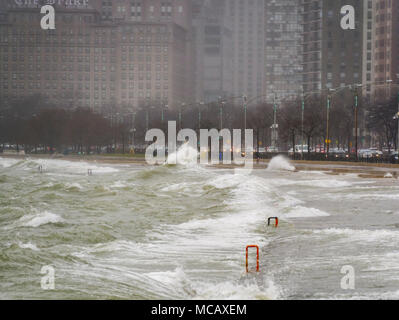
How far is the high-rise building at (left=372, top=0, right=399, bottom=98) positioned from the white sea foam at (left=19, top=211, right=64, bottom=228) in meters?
156

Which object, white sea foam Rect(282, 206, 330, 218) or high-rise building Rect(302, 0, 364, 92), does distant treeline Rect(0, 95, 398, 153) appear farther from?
white sea foam Rect(282, 206, 330, 218)

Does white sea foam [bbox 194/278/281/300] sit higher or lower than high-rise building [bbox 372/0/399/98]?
lower

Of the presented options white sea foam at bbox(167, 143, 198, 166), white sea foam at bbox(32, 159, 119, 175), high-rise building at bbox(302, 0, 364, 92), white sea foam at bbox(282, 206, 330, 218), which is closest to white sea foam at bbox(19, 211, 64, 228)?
white sea foam at bbox(282, 206, 330, 218)

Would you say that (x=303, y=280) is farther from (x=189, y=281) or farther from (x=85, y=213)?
(x=85, y=213)

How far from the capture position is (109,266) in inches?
767

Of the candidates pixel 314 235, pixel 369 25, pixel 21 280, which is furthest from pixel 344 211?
pixel 369 25

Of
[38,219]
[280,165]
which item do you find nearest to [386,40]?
[280,165]

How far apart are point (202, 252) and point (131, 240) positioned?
4277 mm

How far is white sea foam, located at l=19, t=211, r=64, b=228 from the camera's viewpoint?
97.2ft

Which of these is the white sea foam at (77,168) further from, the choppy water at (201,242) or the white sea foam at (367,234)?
the white sea foam at (367,234)

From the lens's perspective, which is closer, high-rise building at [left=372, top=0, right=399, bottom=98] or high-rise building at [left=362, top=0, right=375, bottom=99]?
high-rise building at [left=372, top=0, right=399, bottom=98]

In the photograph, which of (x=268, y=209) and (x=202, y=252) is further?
(x=268, y=209)

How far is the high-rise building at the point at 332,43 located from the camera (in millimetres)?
195875

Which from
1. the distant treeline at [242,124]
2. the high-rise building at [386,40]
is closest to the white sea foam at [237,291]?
the distant treeline at [242,124]
